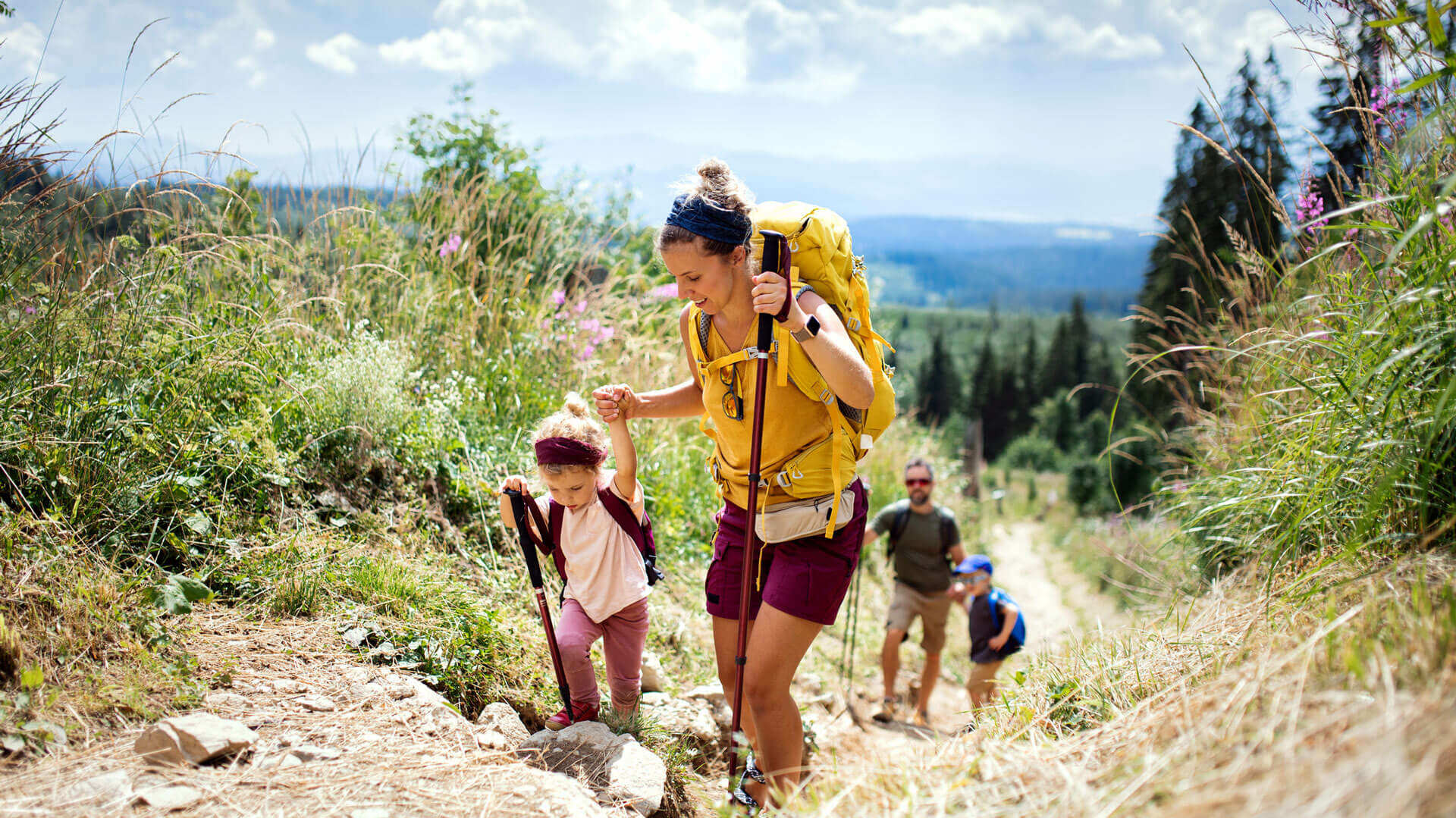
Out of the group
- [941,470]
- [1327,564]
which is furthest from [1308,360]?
[941,470]

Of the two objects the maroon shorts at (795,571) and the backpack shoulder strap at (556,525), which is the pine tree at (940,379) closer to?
the backpack shoulder strap at (556,525)

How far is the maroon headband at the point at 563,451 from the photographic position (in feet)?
9.74

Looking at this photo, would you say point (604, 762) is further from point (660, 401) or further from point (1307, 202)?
point (1307, 202)

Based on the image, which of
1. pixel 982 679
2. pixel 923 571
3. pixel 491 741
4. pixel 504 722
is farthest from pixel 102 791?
Result: pixel 923 571

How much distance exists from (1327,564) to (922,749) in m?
1.27

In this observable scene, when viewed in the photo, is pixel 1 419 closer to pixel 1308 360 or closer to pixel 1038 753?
pixel 1038 753

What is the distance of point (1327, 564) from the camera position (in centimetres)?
229

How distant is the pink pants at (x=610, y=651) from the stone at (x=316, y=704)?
790mm

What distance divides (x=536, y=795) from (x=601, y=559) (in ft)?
3.01

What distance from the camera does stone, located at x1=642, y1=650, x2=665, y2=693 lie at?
12.6ft

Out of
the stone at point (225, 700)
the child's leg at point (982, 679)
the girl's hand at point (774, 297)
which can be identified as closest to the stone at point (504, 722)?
the stone at point (225, 700)

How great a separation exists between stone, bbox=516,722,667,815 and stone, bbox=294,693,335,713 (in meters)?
0.65

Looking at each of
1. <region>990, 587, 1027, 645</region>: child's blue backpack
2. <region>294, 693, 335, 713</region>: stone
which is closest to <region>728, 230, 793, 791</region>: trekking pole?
<region>294, 693, 335, 713</region>: stone

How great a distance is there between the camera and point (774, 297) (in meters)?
2.29
